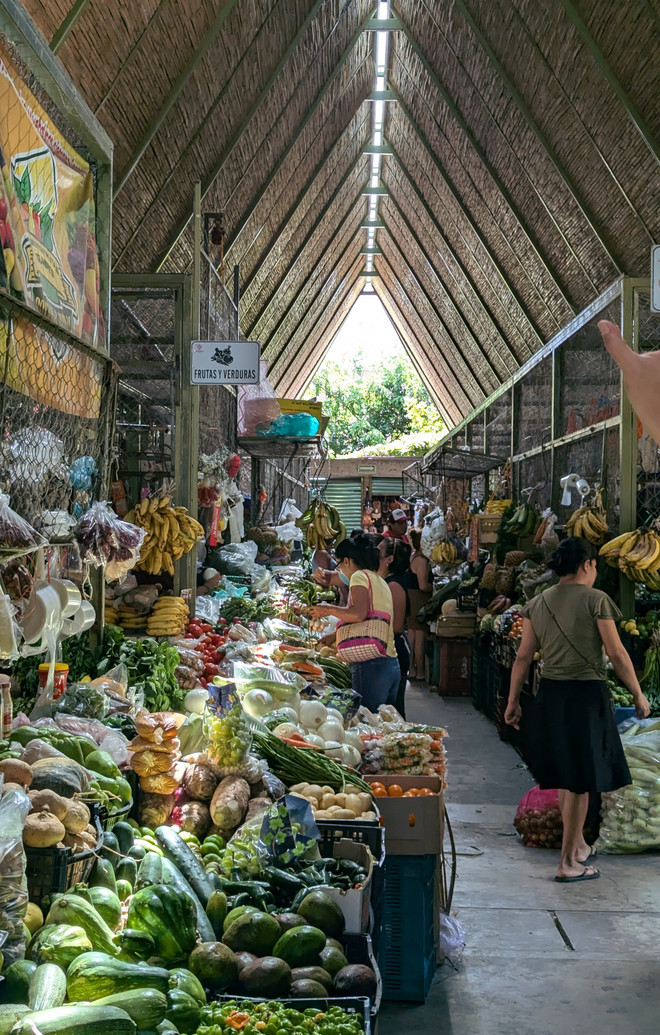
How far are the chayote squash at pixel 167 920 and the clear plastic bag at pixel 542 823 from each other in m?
3.75

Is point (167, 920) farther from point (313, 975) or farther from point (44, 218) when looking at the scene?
point (44, 218)

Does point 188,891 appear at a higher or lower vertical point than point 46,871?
lower

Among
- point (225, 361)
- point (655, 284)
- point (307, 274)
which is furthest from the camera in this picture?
point (307, 274)

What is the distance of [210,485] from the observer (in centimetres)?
769

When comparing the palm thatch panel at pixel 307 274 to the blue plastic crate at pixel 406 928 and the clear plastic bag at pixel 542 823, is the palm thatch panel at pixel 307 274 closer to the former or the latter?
the clear plastic bag at pixel 542 823

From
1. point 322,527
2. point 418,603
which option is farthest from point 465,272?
point 418,603

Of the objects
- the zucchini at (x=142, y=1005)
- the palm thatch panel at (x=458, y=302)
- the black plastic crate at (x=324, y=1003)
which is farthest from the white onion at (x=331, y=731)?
the palm thatch panel at (x=458, y=302)

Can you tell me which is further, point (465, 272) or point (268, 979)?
point (465, 272)

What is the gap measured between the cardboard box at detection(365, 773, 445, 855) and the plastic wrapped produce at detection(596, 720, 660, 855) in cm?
226

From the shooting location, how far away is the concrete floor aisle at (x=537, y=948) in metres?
3.54

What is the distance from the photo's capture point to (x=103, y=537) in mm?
3639

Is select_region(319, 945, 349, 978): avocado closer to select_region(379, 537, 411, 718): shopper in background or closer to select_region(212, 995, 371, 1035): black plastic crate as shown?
select_region(212, 995, 371, 1035): black plastic crate

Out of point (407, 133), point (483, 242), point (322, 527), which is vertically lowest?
point (322, 527)

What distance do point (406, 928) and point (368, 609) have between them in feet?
7.99
